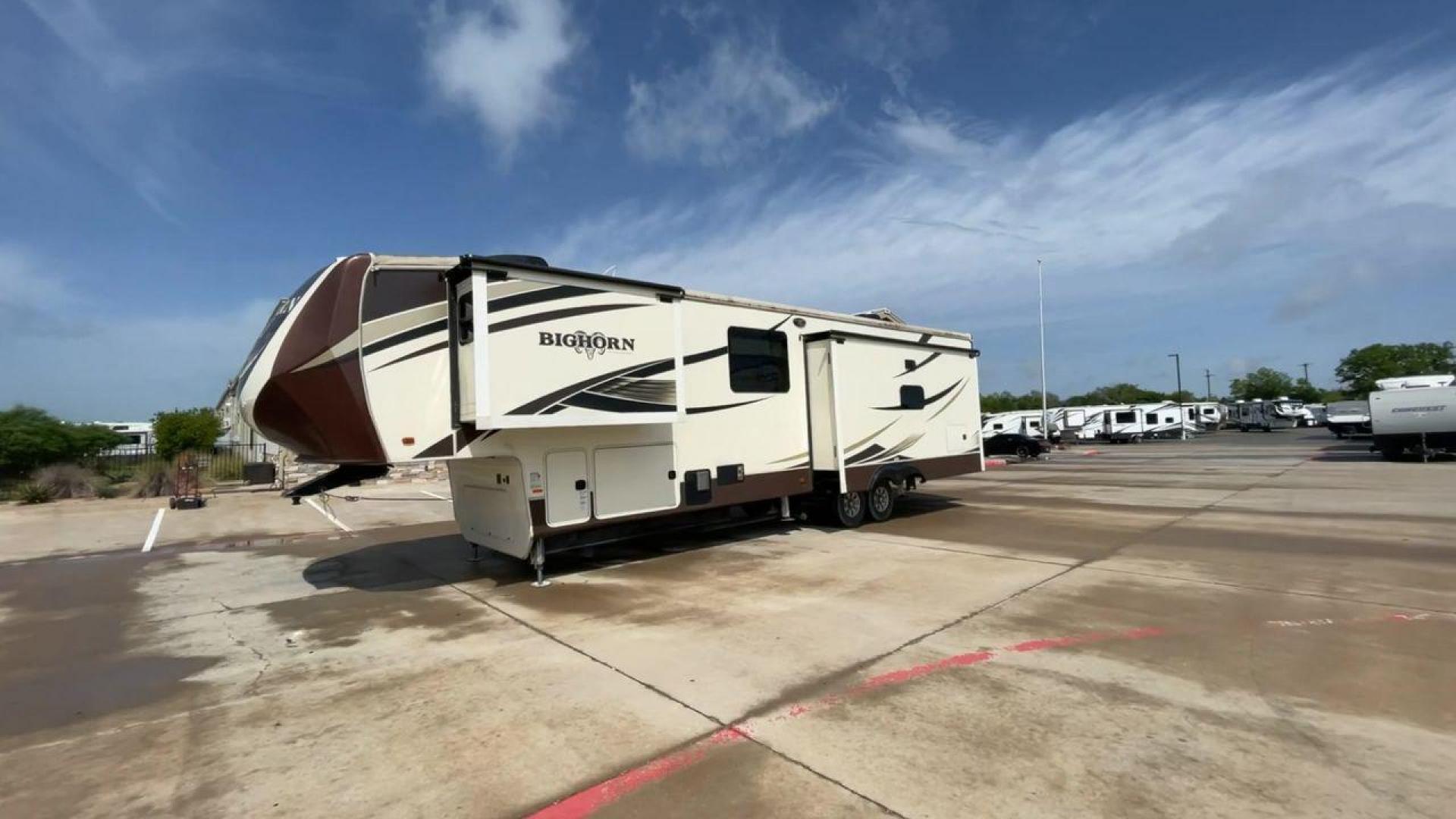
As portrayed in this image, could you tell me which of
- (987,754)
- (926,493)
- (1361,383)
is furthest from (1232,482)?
(1361,383)

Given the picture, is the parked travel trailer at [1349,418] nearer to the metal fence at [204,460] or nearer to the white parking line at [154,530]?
the white parking line at [154,530]

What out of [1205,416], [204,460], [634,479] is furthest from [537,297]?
[1205,416]

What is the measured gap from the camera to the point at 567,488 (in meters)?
7.04

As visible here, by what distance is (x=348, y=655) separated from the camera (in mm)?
5016

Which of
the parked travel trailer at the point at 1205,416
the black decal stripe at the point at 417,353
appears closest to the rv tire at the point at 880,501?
the black decal stripe at the point at 417,353

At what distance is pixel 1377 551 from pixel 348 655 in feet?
35.4

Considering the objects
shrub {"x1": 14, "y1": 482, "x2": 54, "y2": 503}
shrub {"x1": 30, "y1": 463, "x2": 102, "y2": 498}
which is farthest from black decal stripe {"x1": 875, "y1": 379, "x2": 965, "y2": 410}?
shrub {"x1": 30, "y1": 463, "x2": 102, "y2": 498}

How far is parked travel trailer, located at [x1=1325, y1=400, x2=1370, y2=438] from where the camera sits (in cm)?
2816

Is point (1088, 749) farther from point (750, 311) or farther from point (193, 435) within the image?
point (193, 435)

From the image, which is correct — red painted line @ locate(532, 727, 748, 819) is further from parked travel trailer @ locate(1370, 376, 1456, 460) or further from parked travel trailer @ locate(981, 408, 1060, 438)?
parked travel trailer @ locate(981, 408, 1060, 438)

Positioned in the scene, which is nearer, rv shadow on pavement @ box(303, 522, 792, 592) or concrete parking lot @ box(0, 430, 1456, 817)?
concrete parking lot @ box(0, 430, 1456, 817)

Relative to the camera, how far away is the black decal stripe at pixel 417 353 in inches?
237

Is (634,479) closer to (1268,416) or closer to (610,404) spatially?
(610,404)

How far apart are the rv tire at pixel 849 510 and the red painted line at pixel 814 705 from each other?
4990 mm
